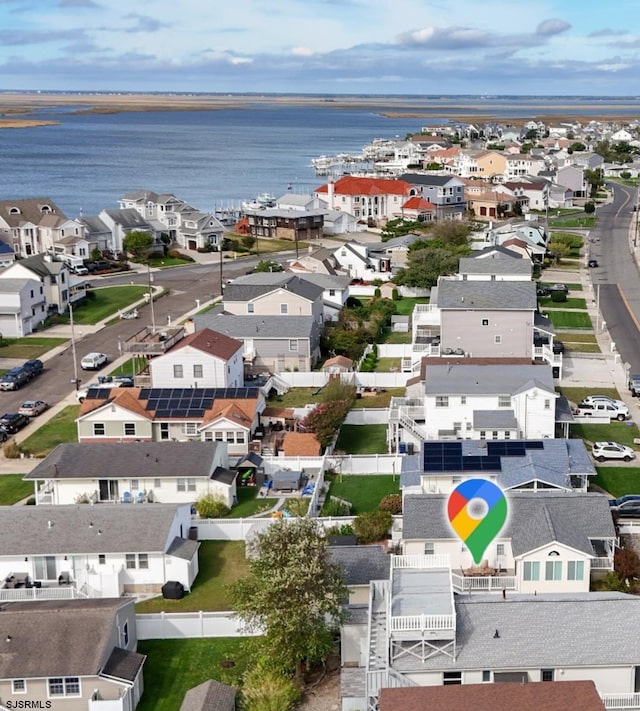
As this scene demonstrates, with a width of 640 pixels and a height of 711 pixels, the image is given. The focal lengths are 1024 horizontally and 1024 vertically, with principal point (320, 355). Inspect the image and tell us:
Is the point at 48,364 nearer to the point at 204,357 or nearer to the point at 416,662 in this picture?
the point at 204,357

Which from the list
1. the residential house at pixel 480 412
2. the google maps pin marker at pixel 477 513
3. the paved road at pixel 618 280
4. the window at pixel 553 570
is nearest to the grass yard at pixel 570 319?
the paved road at pixel 618 280

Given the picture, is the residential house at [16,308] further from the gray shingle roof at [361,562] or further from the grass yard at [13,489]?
the gray shingle roof at [361,562]

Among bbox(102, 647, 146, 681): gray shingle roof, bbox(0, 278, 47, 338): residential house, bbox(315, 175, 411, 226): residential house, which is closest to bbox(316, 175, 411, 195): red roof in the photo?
bbox(315, 175, 411, 226): residential house

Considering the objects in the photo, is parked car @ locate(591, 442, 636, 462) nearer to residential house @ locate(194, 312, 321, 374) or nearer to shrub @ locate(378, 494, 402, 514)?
shrub @ locate(378, 494, 402, 514)

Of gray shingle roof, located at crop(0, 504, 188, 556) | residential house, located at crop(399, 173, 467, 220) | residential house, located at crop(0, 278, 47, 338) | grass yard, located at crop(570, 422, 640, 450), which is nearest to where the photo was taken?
gray shingle roof, located at crop(0, 504, 188, 556)

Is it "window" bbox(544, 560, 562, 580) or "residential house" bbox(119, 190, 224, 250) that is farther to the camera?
"residential house" bbox(119, 190, 224, 250)

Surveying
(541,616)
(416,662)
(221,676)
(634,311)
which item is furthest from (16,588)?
(634,311)
